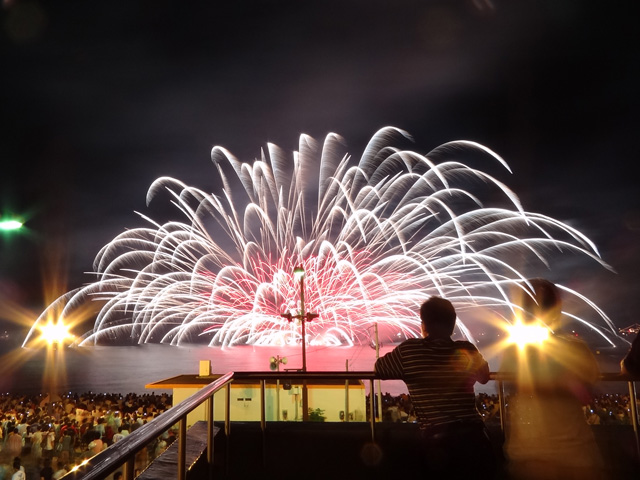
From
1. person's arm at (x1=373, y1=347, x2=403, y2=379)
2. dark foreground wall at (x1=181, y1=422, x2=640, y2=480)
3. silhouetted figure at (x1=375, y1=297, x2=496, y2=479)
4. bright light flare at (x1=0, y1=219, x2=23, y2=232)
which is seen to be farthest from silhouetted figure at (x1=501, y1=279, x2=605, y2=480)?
bright light flare at (x1=0, y1=219, x2=23, y2=232)

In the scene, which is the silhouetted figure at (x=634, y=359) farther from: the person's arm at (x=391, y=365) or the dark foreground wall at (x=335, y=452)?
the dark foreground wall at (x=335, y=452)

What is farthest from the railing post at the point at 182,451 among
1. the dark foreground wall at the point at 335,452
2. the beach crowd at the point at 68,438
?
the beach crowd at the point at 68,438

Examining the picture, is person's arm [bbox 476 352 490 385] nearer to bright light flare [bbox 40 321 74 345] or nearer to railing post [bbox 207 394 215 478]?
railing post [bbox 207 394 215 478]

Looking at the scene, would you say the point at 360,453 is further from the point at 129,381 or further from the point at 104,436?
the point at 129,381

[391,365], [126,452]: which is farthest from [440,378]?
[126,452]

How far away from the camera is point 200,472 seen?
482 centimetres

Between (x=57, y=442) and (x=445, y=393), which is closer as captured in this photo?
(x=445, y=393)

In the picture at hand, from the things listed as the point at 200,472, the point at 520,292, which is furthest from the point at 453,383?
the point at 200,472

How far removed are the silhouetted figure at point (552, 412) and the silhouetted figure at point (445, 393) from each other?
8.5 inches

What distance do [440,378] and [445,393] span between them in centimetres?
10

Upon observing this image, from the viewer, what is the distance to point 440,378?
10.0 ft

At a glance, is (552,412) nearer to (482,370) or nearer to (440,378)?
(482,370)

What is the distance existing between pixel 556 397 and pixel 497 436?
3.11 m

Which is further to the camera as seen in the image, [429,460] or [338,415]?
[338,415]
